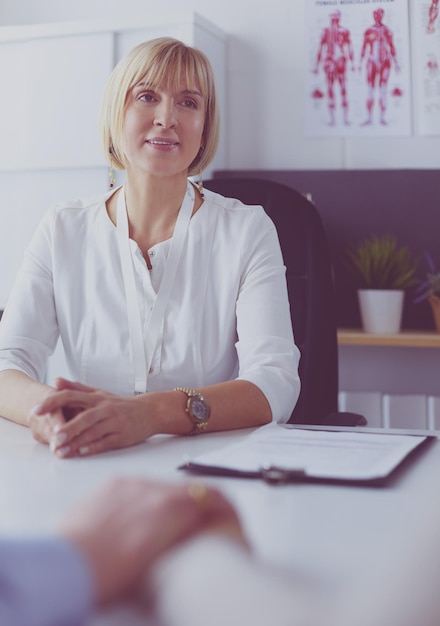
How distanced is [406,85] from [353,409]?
1.10 m

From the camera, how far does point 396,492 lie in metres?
0.89

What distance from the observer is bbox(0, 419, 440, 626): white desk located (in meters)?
0.66

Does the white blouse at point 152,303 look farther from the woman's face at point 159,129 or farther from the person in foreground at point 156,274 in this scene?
the woman's face at point 159,129

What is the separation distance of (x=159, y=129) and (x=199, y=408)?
25.7 inches

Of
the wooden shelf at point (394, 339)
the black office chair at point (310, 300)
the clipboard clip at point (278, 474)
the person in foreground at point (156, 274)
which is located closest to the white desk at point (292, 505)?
the clipboard clip at point (278, 474)

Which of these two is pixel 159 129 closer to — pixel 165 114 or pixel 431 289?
pixel 165 114

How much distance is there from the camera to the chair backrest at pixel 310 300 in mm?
1818

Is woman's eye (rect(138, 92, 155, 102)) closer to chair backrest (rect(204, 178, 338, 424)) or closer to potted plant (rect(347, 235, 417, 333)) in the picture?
chair backrest (rect(204, 178, 338, 424))

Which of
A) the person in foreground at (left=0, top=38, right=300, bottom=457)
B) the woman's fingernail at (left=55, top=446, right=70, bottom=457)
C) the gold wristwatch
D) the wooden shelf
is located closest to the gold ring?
the woman's fingernail at (left=55, top=446, right=70, bottom=457)

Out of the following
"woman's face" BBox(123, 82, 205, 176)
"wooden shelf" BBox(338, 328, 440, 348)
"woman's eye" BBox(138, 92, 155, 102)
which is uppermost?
"woman's eye" BBox(138, 92, 155, 102)

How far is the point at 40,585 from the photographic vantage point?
1.40 ft

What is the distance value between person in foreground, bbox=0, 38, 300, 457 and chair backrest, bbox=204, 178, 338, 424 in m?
0.19

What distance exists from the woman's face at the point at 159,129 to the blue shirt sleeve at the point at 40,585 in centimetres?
129

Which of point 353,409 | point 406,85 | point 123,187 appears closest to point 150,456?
point 123,187
